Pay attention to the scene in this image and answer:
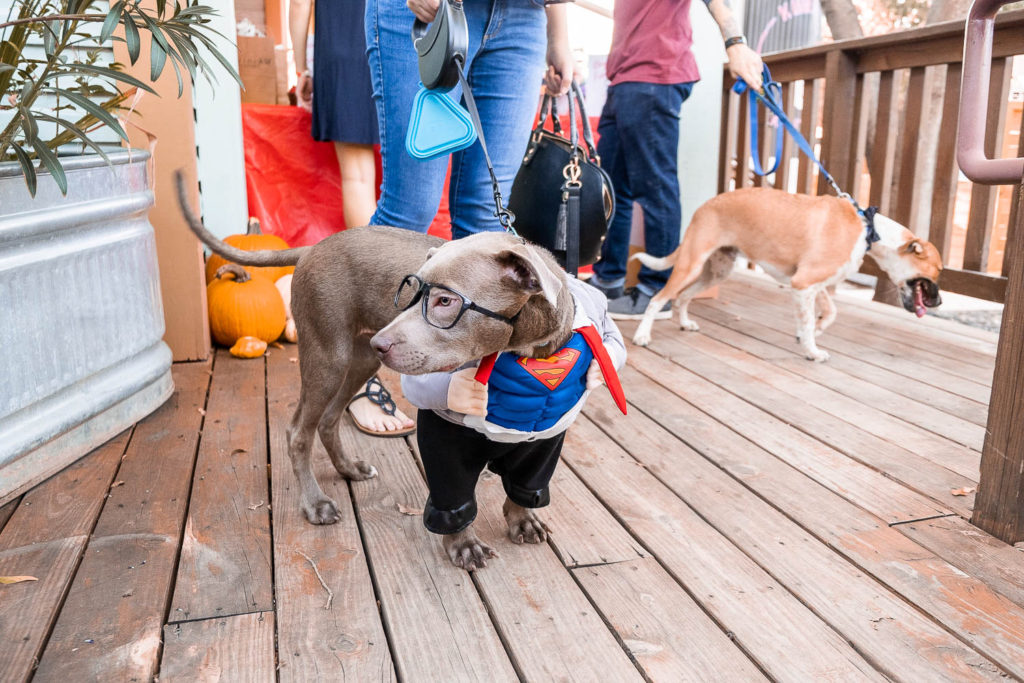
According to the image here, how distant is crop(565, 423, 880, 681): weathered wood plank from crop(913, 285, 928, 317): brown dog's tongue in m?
2.07

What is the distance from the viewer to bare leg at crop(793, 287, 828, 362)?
3.63 metres

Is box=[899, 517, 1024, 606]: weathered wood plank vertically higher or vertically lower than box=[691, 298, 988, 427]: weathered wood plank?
higher

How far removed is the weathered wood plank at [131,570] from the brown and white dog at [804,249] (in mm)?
2289

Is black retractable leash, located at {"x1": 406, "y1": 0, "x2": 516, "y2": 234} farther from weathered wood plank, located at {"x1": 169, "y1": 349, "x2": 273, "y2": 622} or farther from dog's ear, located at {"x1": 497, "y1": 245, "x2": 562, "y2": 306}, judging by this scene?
weathered wood plank, located at {"x1": 169, "y1": 349, "x2": 273, "y2": 622}

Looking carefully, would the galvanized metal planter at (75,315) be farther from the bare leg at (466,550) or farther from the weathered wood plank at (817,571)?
the weathered wood plank at (817,571)

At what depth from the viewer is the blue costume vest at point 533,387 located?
5.27 ft

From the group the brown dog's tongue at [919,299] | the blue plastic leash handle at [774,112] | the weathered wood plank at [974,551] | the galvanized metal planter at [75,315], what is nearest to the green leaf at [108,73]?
the galvanized metal planter at [75,315]

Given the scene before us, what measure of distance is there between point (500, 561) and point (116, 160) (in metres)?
1.83

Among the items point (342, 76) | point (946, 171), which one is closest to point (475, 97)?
point (342, 76)

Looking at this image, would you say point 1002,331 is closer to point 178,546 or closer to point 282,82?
point 178,546

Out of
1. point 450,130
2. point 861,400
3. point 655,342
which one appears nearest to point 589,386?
point 450,130

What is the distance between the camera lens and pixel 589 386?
172 centimetres

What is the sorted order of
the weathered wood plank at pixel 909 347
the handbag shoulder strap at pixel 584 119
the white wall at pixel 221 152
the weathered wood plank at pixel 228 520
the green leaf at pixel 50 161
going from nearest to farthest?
1. the weathered wood plank at pixel 228 520
2. the green leaf at pixel 50 161
3. the handbag shoulder strap at pixel 584 119
4. the weathered wood plank at pixel 909 347
5. the white wall at pixel 221 152

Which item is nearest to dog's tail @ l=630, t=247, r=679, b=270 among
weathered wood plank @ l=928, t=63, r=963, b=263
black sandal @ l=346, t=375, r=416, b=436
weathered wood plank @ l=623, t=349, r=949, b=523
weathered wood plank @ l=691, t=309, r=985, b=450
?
weathered wood plank @ l=691, t=309, r=985, b=450
